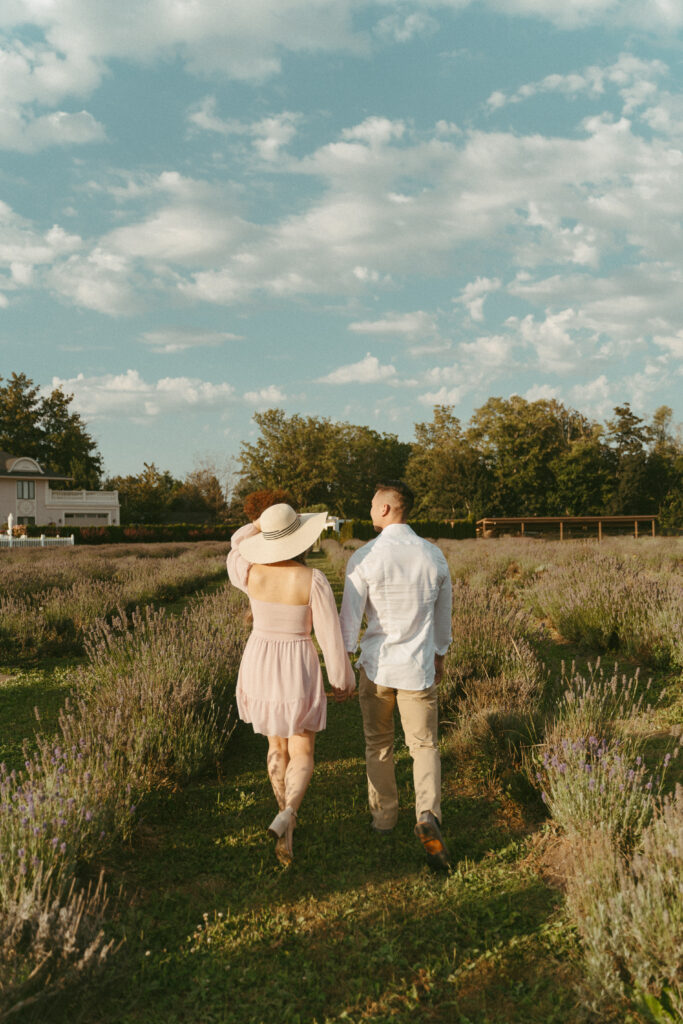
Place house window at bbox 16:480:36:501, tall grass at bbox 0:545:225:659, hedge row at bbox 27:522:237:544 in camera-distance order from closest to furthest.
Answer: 1. tall grass at bbox 0:545:225:659
2. hedge row at bbox 27:522:237:544
3. house window at bbox 16:480:36:501

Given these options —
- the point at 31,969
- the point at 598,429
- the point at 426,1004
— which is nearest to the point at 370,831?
the point at 426,1004

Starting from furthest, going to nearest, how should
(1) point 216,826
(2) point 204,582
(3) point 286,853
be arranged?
(2) point 204,582 < (1) point 216,826 < (3) point 286,853

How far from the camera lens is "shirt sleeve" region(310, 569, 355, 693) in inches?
122

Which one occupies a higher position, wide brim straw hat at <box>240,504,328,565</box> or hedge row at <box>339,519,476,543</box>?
wide brim straw hat at <box>240,504,328,565</box>

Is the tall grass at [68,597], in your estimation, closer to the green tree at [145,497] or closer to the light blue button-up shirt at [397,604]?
the light blue button-up shirt at [397,604]

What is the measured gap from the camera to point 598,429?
192 ft

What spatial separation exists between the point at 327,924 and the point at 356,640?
119cm

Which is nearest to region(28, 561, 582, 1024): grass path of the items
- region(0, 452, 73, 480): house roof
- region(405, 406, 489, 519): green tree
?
region(405, 406, 489, 519): green tree

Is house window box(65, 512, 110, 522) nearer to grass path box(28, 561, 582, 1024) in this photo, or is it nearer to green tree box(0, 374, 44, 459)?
green tree box(0, 374, 44, 459)

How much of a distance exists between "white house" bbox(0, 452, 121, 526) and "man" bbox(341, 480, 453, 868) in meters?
50.5

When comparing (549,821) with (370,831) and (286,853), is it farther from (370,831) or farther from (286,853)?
(286,853)

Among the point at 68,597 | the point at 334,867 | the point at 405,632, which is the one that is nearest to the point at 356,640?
the point at 405,632

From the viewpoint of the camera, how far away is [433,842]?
3113mm

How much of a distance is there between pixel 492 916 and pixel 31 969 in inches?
70.6
